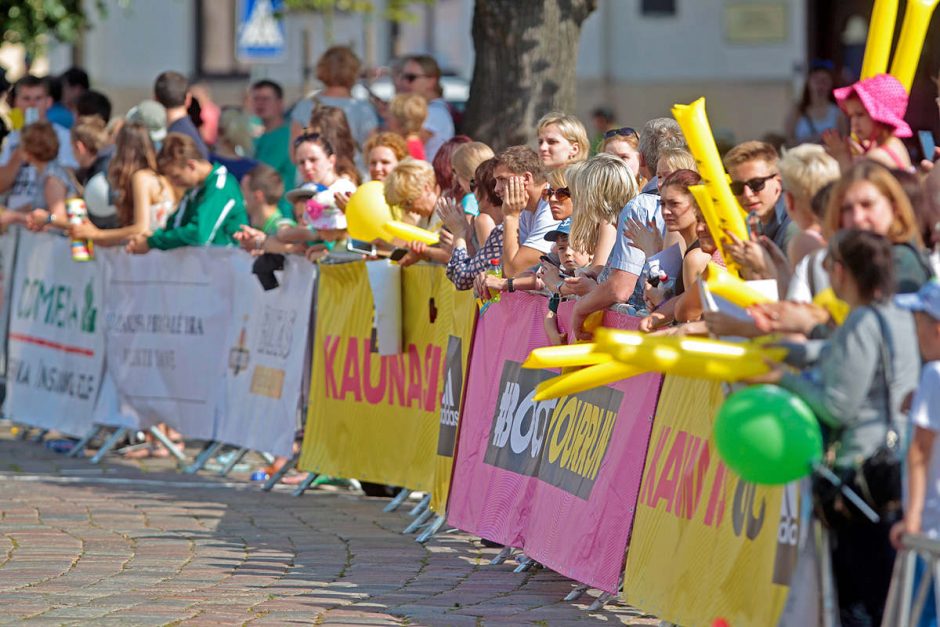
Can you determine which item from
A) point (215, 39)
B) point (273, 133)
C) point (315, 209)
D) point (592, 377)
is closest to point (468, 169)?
point (315, 209)

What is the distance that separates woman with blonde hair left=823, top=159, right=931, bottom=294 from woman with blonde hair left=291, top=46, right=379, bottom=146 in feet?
29.1

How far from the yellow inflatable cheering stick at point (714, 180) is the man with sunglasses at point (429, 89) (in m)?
6.70

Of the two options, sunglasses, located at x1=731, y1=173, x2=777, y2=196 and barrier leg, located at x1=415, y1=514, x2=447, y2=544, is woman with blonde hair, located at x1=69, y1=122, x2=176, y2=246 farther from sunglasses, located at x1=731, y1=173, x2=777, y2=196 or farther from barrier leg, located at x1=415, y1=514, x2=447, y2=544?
sunglasses, located at x1=731, y1=173, x2=777, y2=196

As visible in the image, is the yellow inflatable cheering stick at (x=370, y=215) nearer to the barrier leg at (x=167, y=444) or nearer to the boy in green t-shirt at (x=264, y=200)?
the boy in green t-shirt at (x=264, y=200)

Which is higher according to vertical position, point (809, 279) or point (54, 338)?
point (809, 279)

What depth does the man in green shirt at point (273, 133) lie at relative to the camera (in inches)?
608

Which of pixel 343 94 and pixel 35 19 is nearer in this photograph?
pixel 343 94

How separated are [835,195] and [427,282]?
4913mm

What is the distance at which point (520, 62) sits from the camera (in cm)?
1441

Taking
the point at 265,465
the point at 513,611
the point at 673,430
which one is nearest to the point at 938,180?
the point at 673,430

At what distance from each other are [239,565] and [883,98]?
3719 mm

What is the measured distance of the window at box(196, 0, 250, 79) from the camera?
1394 inches

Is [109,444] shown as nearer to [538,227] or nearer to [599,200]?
[538,227]

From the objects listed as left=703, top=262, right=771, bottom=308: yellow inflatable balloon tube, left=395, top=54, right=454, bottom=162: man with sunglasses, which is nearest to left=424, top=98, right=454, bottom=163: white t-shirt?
left=395, top=54, right=454, bottom=162: man with sunglasses
